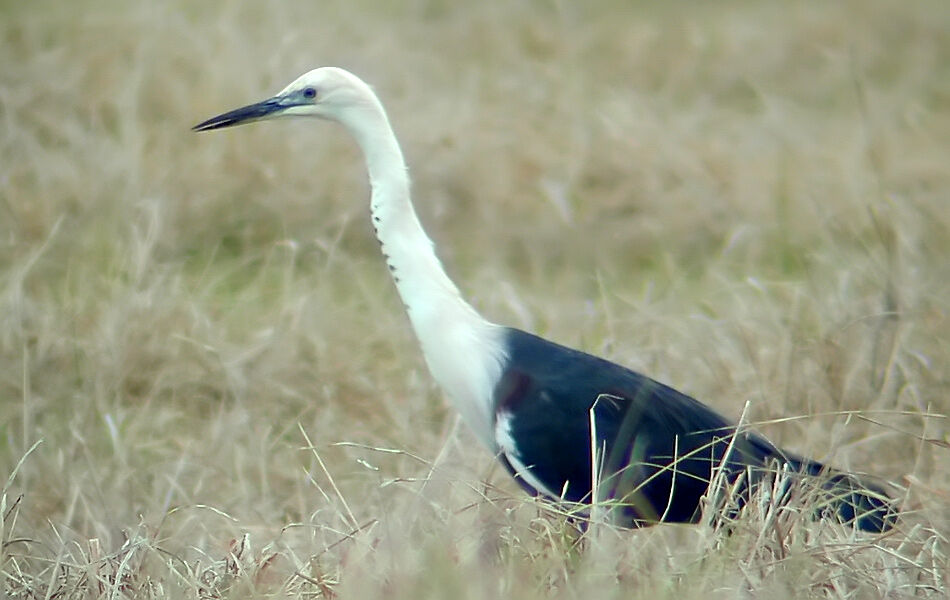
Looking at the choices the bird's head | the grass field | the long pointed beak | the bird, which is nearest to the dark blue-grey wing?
the bird

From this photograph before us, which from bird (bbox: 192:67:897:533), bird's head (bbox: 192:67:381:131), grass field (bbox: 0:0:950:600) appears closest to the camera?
grass field (bbox: 0:0:950:600)

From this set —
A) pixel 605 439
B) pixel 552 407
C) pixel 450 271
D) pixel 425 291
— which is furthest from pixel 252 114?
pixel 450 271

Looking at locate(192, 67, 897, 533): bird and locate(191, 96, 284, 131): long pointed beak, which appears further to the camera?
locate(191, 96, 284, 131): long pointed beak

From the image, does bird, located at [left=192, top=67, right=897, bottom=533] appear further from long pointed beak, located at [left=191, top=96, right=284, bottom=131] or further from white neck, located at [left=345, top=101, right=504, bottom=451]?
long pointed beak, located at [left=191, top=96, right=284, bottom=131]

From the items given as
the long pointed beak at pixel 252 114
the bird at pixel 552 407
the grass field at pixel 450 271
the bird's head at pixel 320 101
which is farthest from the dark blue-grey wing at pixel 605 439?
the long pointed beak at pixel 252 114

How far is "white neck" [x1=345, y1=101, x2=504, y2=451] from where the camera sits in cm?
288

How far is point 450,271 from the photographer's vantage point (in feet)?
16.1

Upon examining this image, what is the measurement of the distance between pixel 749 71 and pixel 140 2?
8.49 ft

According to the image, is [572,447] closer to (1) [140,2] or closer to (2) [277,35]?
(2) [277,35]

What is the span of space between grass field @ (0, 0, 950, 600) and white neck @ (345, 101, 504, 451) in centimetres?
20

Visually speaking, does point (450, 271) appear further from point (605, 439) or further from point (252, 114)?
point (605, 439)

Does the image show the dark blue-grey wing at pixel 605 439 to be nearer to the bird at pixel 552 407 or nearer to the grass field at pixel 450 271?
the bird at pixel 552 407

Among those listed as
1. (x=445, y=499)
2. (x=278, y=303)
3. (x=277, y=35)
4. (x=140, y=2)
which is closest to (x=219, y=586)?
(x=445, y=499)

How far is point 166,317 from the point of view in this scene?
13.2 ft
